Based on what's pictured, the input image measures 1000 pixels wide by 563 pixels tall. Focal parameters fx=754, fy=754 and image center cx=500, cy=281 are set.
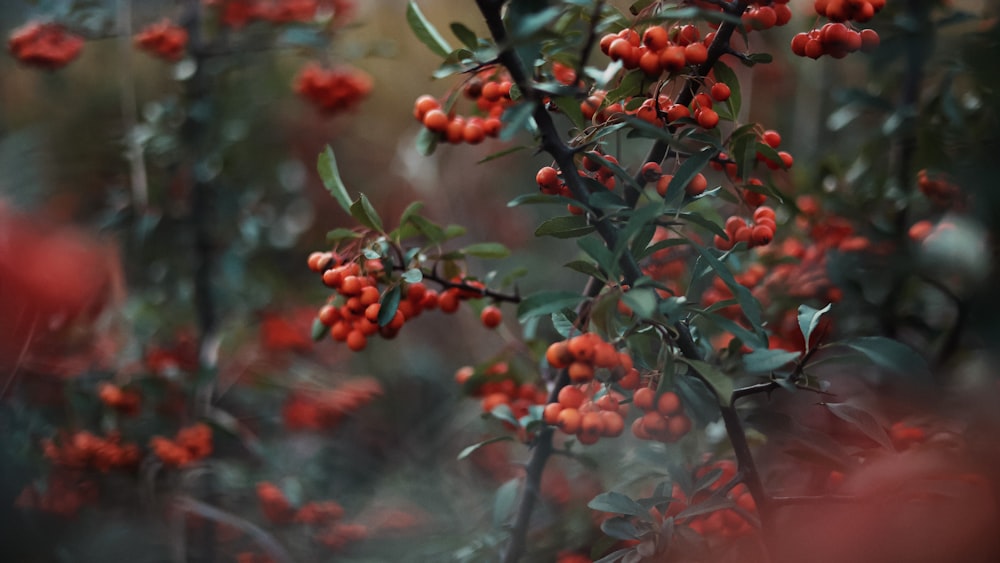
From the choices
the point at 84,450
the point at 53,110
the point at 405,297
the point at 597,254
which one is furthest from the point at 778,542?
the point at 53,110

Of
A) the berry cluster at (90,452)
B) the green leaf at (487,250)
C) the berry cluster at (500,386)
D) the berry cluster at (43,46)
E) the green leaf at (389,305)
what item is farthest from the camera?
the berry cluster at (43,46)

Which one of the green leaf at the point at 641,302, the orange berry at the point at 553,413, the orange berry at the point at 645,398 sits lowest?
the orange berry at the point at 553,413

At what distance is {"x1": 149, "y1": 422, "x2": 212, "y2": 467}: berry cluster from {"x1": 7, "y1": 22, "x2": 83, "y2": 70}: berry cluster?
2.71 ft

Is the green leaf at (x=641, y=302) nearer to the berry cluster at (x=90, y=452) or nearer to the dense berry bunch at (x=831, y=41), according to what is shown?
the dense berry bunch at (x=831, y=41)

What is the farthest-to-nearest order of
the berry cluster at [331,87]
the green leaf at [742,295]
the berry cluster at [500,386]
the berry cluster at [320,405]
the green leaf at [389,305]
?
the berry cluster at [320,405] → the berry cluster at [331,87] → the berry cluster at [500,386] → the green leaf at [389,305] → the green leaf at [742,295]

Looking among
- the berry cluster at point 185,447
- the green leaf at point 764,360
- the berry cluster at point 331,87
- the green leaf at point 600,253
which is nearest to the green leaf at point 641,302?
the green leaf at point 600,253

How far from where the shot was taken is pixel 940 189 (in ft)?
3.65

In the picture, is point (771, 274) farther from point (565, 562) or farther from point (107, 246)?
point (107, 246)

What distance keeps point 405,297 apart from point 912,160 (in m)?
0.90

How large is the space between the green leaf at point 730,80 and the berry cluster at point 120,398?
1.17 m

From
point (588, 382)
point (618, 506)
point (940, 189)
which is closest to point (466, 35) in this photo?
point (588, 382)

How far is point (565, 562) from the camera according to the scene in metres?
0.99

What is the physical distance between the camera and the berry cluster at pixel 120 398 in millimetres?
1368

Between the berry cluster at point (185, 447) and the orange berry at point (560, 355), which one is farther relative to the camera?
the berry cluster at point (185, 447)
